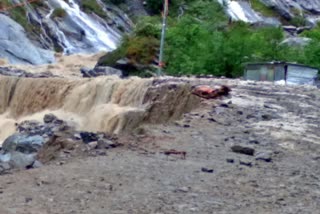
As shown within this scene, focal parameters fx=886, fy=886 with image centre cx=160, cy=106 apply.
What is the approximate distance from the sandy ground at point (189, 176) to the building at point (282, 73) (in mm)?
13131

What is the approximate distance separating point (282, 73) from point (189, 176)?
20434 mm

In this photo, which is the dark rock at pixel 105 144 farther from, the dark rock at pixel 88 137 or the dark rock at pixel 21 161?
the dark rock at pixel 21 161

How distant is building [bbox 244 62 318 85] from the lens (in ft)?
112

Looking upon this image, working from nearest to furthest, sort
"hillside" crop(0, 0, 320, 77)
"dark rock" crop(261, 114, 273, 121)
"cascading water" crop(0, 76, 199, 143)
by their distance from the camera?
"cascading water" crop(0, 76, 199, 143) → "dark rock" crop(261, 114, 273, 121) → "hillside" crop(0, 0, 320, 77)

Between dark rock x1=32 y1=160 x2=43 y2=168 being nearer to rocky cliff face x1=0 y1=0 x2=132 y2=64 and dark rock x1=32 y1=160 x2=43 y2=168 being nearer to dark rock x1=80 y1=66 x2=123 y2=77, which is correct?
dark rock x1=80 y1=66 x2=123 y2=77

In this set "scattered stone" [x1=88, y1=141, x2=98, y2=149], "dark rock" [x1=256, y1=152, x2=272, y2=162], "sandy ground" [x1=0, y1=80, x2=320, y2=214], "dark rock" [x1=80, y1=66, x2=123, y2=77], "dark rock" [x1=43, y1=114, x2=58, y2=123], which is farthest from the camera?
"dark rock" [x1=80, y1=66, x2=123, y2=77]

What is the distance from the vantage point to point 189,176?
1425cm

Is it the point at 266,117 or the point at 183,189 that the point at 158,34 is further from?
the point at 183,189

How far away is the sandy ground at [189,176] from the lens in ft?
40.4

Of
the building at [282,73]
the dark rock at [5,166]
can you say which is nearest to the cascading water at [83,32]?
the building at [282,73]

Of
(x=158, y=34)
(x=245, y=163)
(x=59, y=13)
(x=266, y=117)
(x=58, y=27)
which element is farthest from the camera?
(x=59, y=13)

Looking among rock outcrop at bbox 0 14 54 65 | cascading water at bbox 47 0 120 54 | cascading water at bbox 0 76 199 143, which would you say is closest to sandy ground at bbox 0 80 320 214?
cascading water at bbox 0 76 199 143

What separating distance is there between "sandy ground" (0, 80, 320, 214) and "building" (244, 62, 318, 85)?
13131mm

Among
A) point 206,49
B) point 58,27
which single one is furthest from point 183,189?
point 58,27
